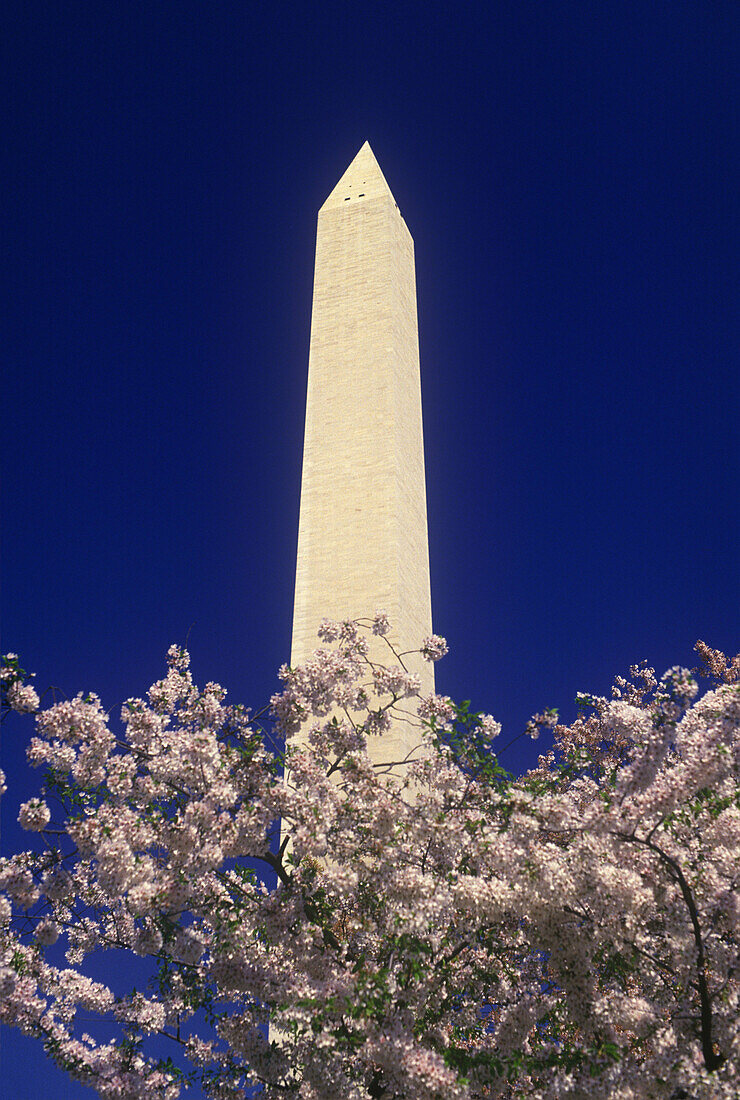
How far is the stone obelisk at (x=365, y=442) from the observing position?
17.2 m

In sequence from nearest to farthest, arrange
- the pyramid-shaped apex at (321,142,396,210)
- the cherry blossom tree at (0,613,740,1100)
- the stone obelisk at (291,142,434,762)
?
the cherry blossom tree at (0,613,740,1100) < the stone obelisk at (291,142,434,762) < the pyramid-shaped apex at (321,142,396,210)

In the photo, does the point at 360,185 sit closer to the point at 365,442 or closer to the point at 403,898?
the point at 365,442

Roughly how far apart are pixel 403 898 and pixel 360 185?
66.5 feet

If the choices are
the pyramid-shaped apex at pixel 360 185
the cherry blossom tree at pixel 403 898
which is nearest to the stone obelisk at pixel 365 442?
the pyramid-shaped apex at pixel 360 185

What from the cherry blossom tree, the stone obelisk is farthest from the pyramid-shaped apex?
the cherry blossom tree

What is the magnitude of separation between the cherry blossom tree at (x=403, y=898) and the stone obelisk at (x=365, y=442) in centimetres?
703

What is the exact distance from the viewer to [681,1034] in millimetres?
7285

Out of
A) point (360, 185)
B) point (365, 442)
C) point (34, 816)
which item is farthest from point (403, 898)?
point (360, 185)

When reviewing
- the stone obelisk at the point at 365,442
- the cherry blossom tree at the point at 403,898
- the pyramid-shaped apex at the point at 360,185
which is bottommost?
the cherry blossom tree at the point at 403,898

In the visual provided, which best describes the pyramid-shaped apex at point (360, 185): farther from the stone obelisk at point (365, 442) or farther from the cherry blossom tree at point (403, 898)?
the cherry blossom tree at point (403, 898)

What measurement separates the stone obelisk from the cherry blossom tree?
703cm

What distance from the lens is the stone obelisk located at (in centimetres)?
1722

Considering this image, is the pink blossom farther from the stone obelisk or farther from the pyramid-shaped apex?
the pyramid-shaped apex

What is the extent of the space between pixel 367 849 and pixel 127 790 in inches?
89.3
